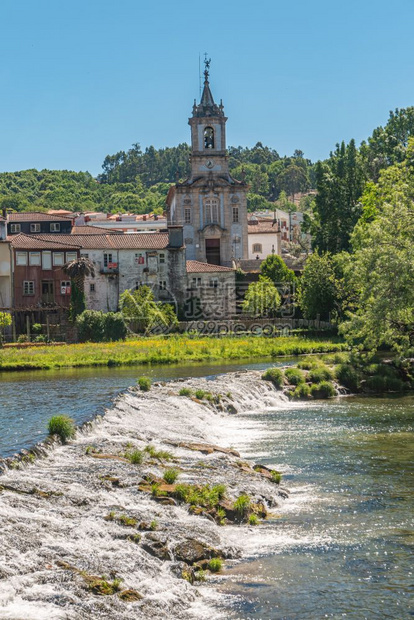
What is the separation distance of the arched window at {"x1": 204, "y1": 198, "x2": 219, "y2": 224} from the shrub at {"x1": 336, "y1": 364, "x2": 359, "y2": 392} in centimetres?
5118

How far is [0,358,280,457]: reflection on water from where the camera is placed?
26156mm

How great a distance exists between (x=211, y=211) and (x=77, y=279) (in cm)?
2050

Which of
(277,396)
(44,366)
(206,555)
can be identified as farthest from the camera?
(44,366)

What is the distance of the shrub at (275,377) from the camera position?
3897 centimetres

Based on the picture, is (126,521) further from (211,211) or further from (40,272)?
(211,211)

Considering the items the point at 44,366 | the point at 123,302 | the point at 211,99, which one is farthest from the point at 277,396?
the point at 211,99

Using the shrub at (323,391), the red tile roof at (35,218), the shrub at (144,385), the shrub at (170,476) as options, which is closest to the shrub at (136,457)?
the shrub at (170,476)

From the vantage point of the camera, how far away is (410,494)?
64.1 ft

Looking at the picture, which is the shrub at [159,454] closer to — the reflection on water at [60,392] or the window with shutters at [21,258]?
the reflection on water at [60,392]

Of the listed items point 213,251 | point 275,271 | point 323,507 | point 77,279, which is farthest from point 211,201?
point 323,507

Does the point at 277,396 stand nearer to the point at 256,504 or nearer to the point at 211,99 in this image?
the point at 256,504

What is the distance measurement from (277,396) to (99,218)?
103m

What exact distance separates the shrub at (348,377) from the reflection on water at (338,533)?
10.5 m

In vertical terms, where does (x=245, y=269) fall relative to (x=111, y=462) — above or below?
above
